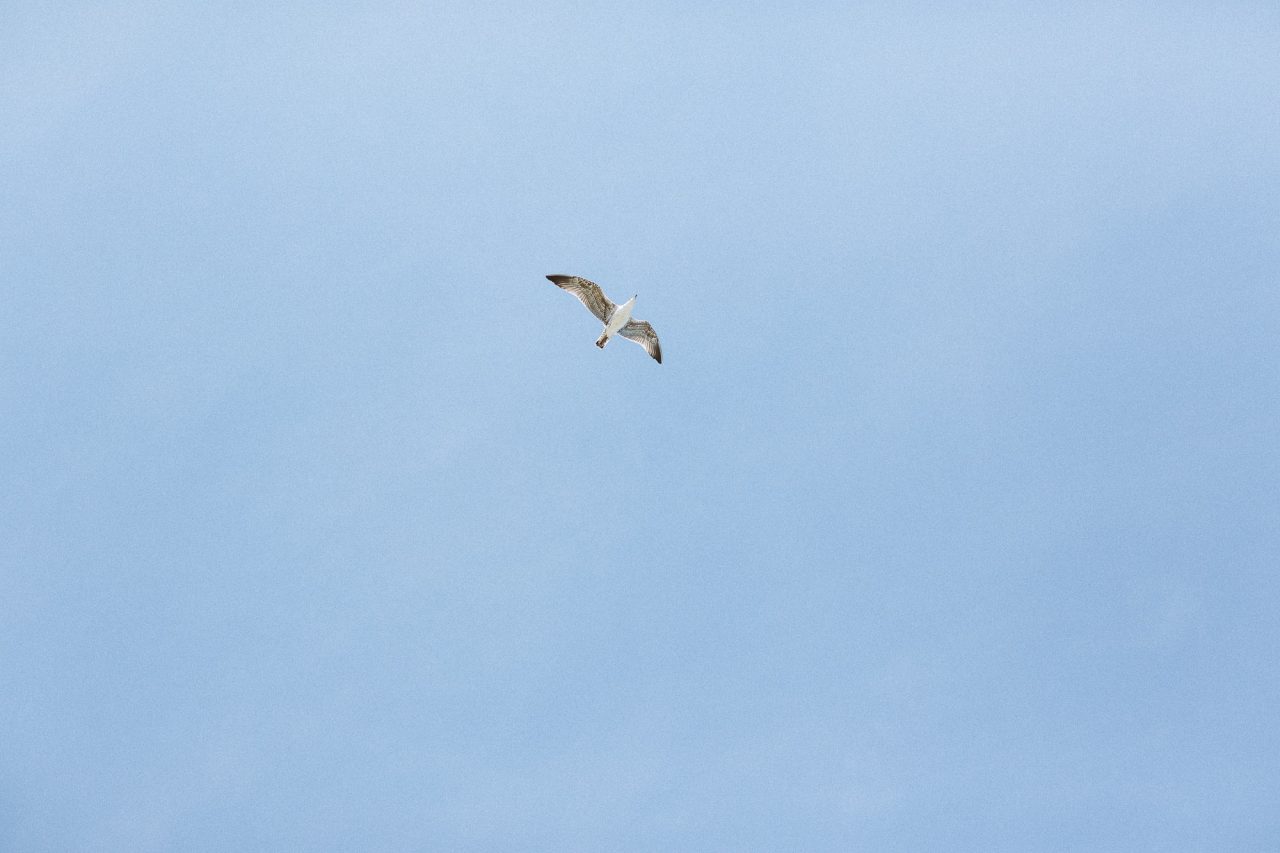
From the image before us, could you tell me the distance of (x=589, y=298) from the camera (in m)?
53.4

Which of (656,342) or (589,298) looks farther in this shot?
(656,342)

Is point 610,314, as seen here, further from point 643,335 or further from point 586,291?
point 643,335

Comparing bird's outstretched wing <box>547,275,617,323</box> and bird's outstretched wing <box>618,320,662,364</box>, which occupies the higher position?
bird's outstretched wing <box>618,320,662,364</box>

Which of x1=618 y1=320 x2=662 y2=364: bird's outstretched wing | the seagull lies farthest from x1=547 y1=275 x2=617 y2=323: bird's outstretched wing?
x1=618 y1=320 x2=662 y2=364: bird's outstretched wing

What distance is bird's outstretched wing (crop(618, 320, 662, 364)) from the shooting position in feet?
184

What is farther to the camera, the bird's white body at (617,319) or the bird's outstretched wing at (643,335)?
the bird's outstretched wing at (643,335)

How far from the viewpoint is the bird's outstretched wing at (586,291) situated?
173 feet

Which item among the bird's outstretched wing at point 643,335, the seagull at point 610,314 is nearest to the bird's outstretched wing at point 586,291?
the seagull at point 610,314

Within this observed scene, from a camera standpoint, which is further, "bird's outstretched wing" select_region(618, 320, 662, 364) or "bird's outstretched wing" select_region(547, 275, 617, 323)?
"bird's outstretched wing" select_region(618, 320, 662, 364)

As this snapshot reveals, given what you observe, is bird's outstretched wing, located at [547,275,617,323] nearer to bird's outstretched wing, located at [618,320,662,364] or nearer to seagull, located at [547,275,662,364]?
seagull, located at [547,275,662,364]

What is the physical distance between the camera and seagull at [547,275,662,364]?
5281 cm

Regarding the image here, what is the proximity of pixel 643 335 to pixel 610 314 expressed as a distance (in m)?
2.74

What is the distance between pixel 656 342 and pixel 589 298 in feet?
17.0

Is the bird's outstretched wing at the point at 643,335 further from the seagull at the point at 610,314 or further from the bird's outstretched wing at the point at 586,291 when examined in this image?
the bird's outstretched wing at the point at 586,291
